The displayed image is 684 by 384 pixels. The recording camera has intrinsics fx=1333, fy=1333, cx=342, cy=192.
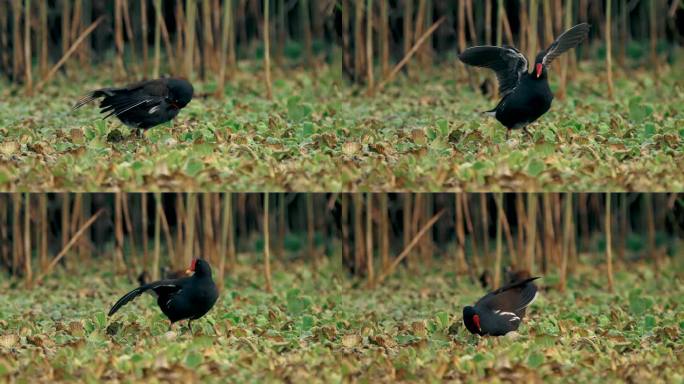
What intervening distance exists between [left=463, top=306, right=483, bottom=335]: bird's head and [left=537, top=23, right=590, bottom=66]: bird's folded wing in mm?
1364

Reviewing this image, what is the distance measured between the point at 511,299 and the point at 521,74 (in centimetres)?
122

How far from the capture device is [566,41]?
6984mm

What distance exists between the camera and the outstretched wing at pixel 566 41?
6.94m

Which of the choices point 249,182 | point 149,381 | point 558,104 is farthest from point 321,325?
point 558,104

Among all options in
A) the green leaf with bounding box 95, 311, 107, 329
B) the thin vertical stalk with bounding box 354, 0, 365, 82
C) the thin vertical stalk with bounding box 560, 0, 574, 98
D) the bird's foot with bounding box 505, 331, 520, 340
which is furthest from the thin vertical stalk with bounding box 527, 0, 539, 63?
the green leaf with bounding box 95, 311, 107, 329

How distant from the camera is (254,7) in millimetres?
8727

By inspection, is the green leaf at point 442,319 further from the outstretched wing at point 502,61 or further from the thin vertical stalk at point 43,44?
the thin vertical stalk at point 43,44

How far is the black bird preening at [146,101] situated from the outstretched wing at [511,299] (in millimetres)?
1981

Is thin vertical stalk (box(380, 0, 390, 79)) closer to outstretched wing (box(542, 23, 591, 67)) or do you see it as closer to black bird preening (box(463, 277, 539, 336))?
outstretched wing (box(542, 23, 591, 67))

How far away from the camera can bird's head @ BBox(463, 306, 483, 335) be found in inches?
277

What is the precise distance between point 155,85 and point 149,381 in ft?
5.79

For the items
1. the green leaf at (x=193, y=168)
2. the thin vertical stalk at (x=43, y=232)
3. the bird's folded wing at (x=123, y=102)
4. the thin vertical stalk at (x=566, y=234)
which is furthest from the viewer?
the thin vertical stalk at (x=43, y=232)

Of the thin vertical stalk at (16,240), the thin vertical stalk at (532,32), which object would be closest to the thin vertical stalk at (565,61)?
the thin vertical stalk at (532,32)

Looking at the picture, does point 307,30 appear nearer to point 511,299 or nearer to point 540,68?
point 540,68
